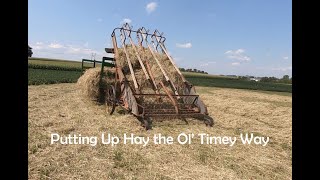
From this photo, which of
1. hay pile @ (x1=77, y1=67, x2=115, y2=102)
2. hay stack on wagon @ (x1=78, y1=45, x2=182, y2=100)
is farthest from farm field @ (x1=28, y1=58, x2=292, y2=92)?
hay stack on wagon @ (x1=78, y1=45, x2=182, y2=100)

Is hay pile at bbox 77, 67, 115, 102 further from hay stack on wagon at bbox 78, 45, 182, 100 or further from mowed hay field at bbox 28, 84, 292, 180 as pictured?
mowed hay field at bbox 28, 84, 292, 180

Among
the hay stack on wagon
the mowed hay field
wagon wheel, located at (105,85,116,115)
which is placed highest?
the hay stack on wagon

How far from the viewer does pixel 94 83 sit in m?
10.8

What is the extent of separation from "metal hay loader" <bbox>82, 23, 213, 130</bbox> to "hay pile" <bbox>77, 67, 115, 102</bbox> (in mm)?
156

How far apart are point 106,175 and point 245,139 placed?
14.5ft

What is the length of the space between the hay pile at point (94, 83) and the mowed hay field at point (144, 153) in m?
1.18

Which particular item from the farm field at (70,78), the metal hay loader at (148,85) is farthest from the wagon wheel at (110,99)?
the farm field at (70,78)

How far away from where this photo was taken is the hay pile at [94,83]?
10781 mm

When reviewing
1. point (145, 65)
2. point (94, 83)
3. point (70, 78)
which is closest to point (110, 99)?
point (94, 83)

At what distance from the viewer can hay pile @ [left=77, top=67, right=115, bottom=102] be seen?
35.4 ft

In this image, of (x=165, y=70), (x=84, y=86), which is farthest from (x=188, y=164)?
(x=84, y=86)
